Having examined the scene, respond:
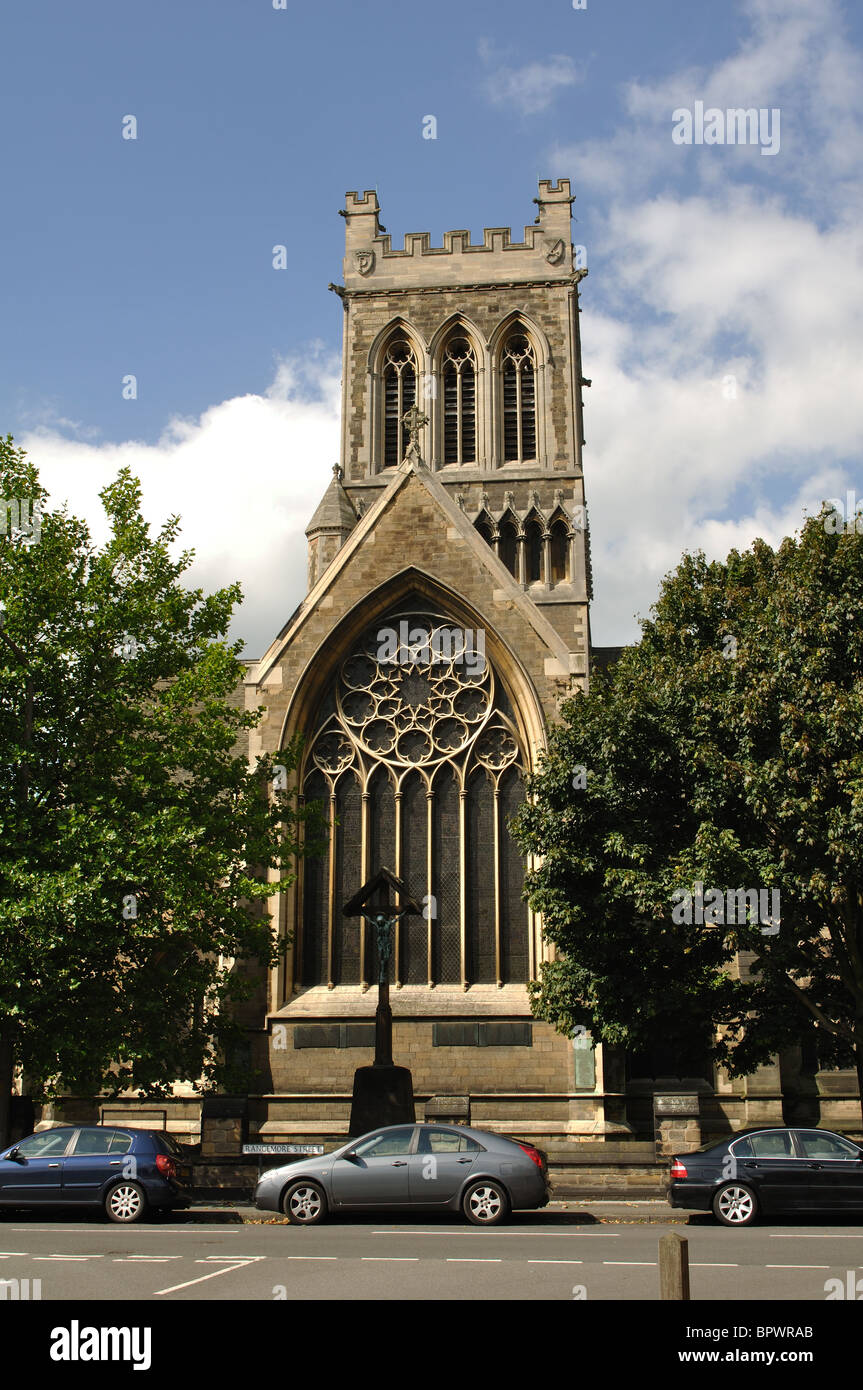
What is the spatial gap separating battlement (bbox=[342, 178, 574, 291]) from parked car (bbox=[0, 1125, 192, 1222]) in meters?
32.2

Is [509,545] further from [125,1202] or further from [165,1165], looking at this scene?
[125,1202]

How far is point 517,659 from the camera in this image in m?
25.3

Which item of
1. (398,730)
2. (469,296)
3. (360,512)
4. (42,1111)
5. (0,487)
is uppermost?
(469,296)

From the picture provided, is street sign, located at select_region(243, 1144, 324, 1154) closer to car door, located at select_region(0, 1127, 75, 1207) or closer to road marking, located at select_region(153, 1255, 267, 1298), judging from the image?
car door, located at select_region(0, 1127, 75, 1207)

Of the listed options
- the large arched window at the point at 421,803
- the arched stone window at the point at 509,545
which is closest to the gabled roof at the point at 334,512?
the arched stone window at the point at 509,545

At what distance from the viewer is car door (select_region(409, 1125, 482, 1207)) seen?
44.7 ft

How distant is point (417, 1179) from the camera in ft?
44.7

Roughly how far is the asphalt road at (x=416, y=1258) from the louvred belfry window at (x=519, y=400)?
91.5ft

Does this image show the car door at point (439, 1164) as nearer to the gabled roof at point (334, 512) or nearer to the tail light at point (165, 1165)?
the tail light at point (165, 1165)

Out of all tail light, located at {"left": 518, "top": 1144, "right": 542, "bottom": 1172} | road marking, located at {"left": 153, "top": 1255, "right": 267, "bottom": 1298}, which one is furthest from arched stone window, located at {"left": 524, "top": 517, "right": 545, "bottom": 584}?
road marking, located at {"left": 153, "top": 1255, "right": 267, "bottom": 1298}

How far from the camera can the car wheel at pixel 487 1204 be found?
13602 millimetres
